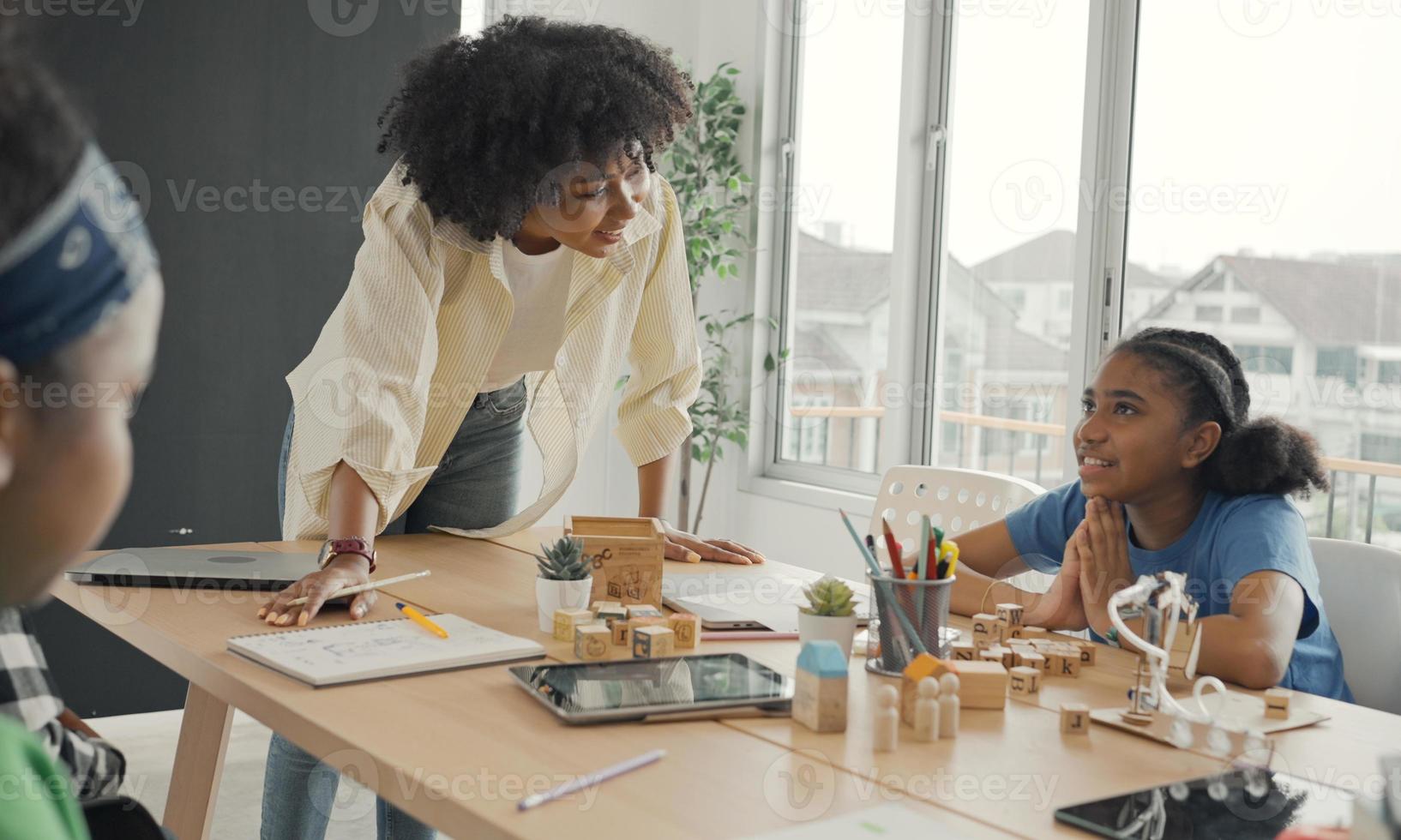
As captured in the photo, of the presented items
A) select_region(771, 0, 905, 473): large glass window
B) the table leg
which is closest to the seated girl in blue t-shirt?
the table leg

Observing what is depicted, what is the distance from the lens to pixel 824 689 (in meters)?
1.06

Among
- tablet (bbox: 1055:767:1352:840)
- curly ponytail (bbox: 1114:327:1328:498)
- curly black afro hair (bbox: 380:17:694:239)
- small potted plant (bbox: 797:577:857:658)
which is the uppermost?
curly black afro hair (bbox: 380:17:694:239)

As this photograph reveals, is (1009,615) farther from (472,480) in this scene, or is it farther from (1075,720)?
(472,480)

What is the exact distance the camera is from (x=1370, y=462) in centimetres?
277

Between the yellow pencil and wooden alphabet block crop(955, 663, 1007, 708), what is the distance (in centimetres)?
54

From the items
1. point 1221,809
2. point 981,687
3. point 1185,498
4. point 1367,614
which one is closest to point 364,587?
point 981,687

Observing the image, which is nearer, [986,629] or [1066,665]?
[1066,665]

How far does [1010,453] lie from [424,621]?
8.35ft

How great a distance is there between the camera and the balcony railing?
2.78 m

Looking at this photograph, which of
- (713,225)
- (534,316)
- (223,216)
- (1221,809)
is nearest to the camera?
(1221,809)

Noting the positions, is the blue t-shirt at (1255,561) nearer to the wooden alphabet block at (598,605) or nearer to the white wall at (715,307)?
the wooden alphabet block at (598,605)

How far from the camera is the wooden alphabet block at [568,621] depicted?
1.35 metres

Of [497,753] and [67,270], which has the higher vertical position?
[67,270]

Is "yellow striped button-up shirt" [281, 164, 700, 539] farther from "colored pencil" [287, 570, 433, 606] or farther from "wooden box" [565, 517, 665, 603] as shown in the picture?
"wooden box" [565, 517, 665, 603]
